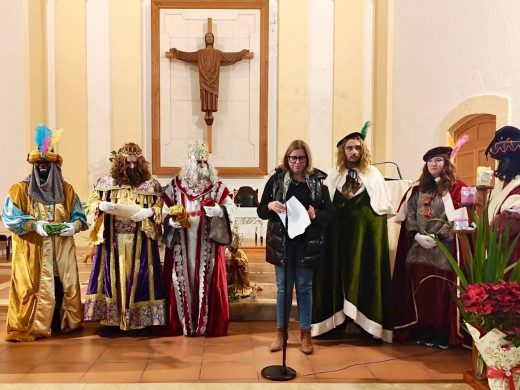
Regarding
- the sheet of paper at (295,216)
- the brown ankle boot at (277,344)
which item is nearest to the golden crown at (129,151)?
the sheet of paper at (295,216)

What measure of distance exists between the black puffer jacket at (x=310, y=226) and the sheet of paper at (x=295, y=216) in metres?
0.10

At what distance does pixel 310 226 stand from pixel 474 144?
112 inches

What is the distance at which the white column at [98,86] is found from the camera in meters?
8.30

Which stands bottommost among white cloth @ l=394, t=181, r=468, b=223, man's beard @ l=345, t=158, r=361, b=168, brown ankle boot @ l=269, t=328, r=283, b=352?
brown ankle boot @ l=269, t=328, r=283, b=352

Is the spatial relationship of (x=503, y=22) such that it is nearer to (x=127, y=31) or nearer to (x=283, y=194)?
(x=283, y=194)

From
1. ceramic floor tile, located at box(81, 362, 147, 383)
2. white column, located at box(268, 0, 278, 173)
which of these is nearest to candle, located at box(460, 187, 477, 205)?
ceramic floor tile, located at box(81, 362, 147, 383)

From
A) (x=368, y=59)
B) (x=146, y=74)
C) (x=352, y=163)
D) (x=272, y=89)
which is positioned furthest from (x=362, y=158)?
(x=146, y=74)

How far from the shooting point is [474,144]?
17.1 feet

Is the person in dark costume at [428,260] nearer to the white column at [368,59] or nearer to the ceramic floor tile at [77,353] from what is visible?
the ceramic floor tile at [77,353]

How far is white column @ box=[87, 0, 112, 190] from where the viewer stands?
8297 millimetres

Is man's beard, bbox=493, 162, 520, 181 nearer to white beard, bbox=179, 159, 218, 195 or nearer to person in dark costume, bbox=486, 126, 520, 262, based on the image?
person in dark costume, bbox=486, 126, 520, 262

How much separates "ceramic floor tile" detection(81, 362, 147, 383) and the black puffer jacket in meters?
1.18

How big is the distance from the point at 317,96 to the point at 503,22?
4.20 metres

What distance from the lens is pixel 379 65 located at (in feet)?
26.6
